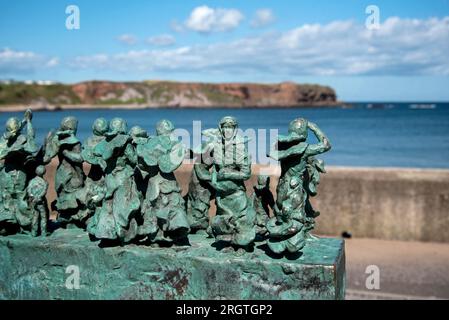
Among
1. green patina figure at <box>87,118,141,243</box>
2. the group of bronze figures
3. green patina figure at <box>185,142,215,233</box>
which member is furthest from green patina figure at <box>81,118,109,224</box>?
green patina figure at <box>185,142,215,233</box>

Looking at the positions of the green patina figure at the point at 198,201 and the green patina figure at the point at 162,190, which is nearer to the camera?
the green patina figure at the point at 162,190

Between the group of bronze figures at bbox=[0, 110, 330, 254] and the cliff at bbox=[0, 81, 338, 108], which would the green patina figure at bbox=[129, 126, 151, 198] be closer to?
the group of bronze figures at bbox=[0, 110, 330, 254]

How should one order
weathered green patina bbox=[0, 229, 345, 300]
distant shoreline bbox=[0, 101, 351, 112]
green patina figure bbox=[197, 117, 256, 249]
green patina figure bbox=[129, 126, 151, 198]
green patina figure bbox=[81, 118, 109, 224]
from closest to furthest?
weathered green patina bbox=[0, 229, 345, 300] → green patina figure bbox=[197, 117, 256, 249] → green patina figure bbox=[129, 126, 151, 198] → green patina figure bbox=[81, 118, 109, 224] → distant shoreline bbox=[0, 101, 351, 112]

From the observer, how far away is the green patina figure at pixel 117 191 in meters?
4.99

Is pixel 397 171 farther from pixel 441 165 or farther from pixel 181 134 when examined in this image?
pixel 441 165

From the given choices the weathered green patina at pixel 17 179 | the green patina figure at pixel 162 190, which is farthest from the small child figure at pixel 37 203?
the green patina figure at pixel 162 190

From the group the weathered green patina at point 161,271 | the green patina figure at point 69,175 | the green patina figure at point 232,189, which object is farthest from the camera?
the green patina figure at point 69,175

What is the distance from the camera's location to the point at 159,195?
5.02m

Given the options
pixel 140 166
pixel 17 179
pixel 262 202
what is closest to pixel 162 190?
pixel 140 166

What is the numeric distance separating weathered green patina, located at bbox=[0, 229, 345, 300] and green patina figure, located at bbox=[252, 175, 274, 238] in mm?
229

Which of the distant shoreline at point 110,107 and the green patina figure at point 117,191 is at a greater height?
the distant shoreline at point 110,107

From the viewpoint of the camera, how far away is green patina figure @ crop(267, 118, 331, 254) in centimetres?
467

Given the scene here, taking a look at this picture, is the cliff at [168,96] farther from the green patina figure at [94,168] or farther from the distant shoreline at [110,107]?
the green patina figure at [94,168]

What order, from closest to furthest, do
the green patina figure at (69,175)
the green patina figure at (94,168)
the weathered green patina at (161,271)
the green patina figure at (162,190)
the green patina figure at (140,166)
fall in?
the weathered green patina at (161,271) → the green patina figure at (162,190) → the green patina figure at (140,166) → the green patina figure at (94,168) → the green patina figure at (69,175)
